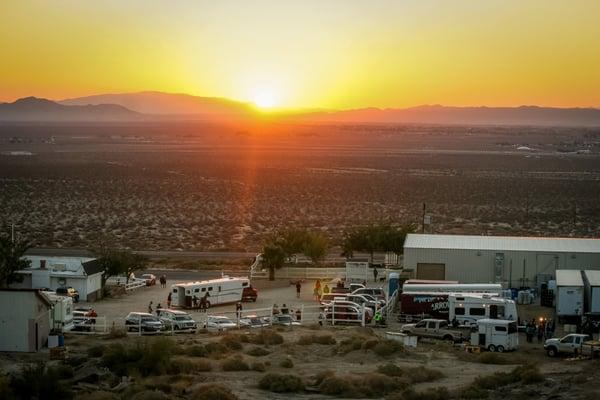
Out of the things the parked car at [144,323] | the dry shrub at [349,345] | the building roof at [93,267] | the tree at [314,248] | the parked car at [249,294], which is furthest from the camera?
the tree at [314,248]

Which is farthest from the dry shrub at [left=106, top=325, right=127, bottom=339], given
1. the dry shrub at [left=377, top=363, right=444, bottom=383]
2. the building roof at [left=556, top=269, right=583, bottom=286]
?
the building roof at [left=556, top=269, right=583, bottom=286]

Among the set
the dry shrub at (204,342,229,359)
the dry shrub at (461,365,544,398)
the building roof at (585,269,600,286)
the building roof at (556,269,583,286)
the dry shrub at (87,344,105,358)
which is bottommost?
the dry shrub at (204,342,229,359)

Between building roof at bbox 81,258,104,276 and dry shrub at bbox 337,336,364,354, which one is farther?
building roof at bbox 81,258,104,276

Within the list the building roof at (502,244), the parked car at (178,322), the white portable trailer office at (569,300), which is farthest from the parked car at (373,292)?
the parked car at (178,322)

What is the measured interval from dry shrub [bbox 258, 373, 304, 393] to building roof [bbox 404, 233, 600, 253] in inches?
687

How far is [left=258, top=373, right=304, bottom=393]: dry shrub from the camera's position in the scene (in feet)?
67.2

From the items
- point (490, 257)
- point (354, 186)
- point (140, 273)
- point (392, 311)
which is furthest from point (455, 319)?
point (354, 186)

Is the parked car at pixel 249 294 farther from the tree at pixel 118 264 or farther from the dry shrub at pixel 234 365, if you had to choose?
the dry shrub at pixel 234 365

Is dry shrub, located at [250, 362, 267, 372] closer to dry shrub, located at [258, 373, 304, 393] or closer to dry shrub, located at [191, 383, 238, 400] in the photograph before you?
dry shrub, located at [258, 373, 304, 393]

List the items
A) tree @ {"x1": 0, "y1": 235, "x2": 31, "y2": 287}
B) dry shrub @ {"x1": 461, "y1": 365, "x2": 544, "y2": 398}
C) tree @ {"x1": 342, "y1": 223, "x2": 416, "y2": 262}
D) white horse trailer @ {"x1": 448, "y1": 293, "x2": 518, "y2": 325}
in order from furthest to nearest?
tree @ {"x1": 342, "y1": 223, "x2": 416, "y2": 262}, tree @ {"x1": 0, "y1": 235, "x2": 31, "y2": 287}, white horse trailer @ {"x1": 448, "y1": 293, "x2": 518, "y2": 325}, dry shrub @ {"x1": 461, "y1": 365, "x2": 544, "y2": 398}

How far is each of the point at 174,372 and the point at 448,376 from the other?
6.31 meters

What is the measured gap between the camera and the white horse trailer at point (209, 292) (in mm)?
34406

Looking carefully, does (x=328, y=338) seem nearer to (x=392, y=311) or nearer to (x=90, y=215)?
(x=392, y=311)

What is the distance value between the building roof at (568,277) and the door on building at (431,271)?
14.6 feet
